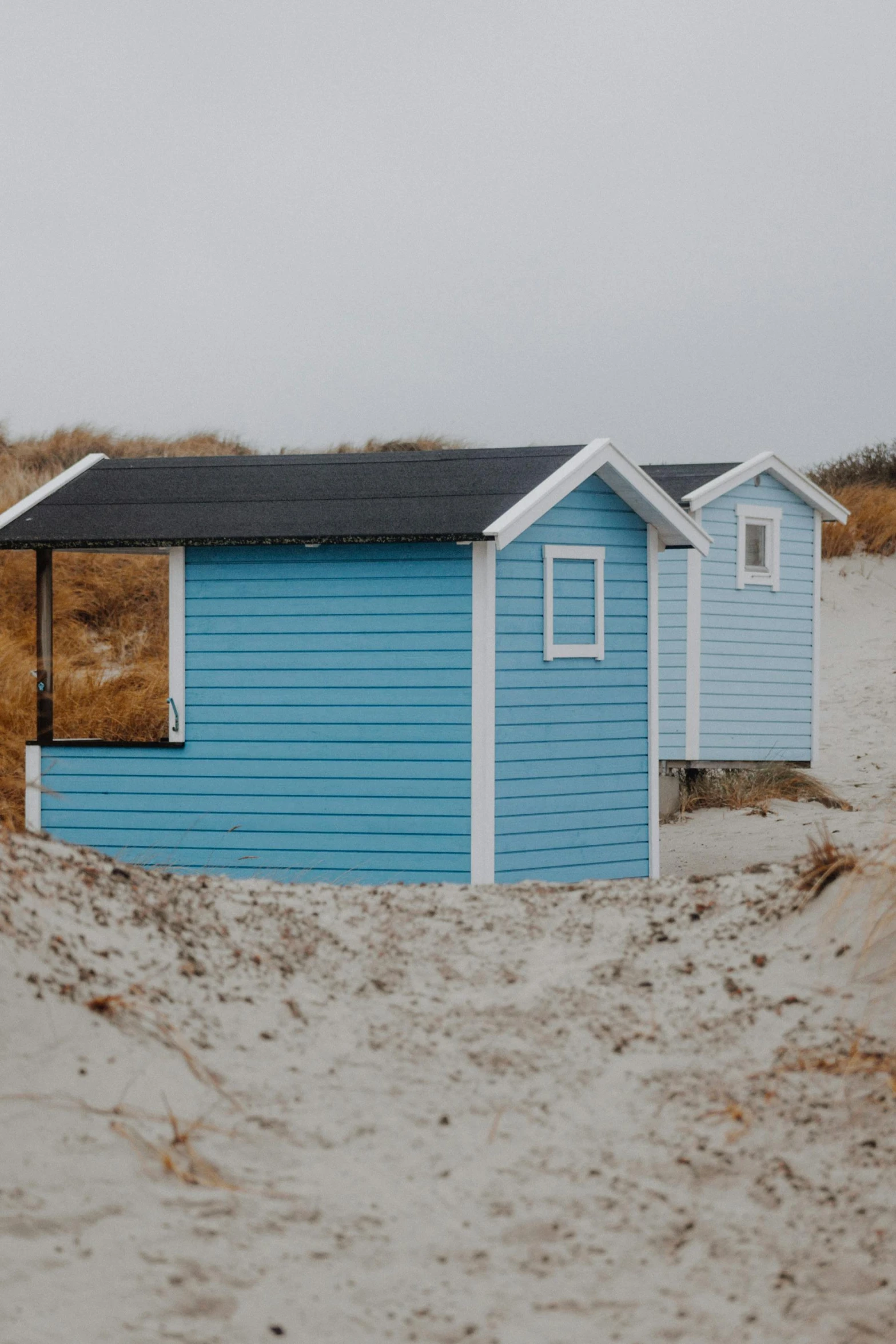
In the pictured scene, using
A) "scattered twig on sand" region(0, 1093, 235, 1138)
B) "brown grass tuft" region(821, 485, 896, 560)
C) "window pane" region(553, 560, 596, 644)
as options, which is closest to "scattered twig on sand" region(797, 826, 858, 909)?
"scattered twig on sand" region(0, 1093, 235, 1138)

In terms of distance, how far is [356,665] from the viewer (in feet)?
34.5

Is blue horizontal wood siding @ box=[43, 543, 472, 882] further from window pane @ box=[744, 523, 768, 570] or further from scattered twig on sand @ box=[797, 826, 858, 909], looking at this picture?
window pane @ box=[744, 523, 768, 570]

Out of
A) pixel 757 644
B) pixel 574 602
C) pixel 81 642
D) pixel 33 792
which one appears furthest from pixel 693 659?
pixel 33 792

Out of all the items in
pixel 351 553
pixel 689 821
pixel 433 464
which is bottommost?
pixel 689 821

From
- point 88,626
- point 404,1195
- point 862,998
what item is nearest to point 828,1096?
point 862,998

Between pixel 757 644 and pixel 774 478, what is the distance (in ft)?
7.24

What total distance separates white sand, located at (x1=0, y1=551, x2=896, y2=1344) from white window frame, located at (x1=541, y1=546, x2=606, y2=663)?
4817 mm

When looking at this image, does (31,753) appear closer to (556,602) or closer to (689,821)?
(556,602)

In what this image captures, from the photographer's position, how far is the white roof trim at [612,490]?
999 cm

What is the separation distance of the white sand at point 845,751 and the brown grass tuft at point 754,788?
223mm

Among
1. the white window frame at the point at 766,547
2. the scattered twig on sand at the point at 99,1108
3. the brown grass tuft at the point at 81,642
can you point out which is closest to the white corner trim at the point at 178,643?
the brown grass tuft at the point at 81,642

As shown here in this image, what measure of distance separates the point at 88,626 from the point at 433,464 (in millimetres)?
9618

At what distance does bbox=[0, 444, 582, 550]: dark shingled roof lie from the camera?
33.8 ft

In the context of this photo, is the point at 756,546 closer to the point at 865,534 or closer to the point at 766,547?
the point at 766,547
